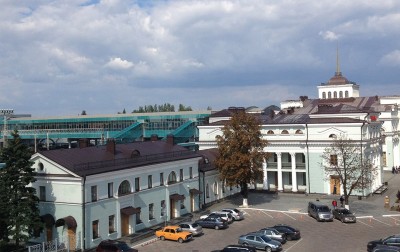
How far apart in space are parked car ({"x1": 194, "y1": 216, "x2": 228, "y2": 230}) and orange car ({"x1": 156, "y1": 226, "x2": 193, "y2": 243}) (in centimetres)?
478

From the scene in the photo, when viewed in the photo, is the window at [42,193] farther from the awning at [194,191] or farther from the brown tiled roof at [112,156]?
the awning at [194,191]

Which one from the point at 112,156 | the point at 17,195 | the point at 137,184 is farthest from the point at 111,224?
the point at 17,195

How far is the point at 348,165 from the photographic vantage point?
179ft

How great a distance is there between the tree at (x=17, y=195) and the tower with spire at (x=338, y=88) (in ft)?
278

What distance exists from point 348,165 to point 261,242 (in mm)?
22858

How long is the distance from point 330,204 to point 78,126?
328ft

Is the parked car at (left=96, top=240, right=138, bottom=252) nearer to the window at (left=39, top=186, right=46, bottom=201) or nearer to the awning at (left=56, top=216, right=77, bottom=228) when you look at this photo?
the awning at (left=56, top=216, right=77, bottom=228)

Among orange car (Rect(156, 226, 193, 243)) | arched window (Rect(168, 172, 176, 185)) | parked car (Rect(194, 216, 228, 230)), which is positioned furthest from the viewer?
arched window (Rect(168, 172, 176, 185))

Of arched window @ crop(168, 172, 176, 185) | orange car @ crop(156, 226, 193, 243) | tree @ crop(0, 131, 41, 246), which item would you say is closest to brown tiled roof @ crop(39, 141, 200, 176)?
arched window @ crop(168, 172, 176, 185)

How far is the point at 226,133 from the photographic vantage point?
5553cm

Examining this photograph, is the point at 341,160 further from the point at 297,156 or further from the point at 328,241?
the point at 328,241

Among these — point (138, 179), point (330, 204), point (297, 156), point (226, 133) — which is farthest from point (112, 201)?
point (297, 156)

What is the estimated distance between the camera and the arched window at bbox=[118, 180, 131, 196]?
4125 centimetres

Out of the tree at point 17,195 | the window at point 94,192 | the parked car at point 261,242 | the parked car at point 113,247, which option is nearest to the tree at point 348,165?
the parked car at point 261,242
